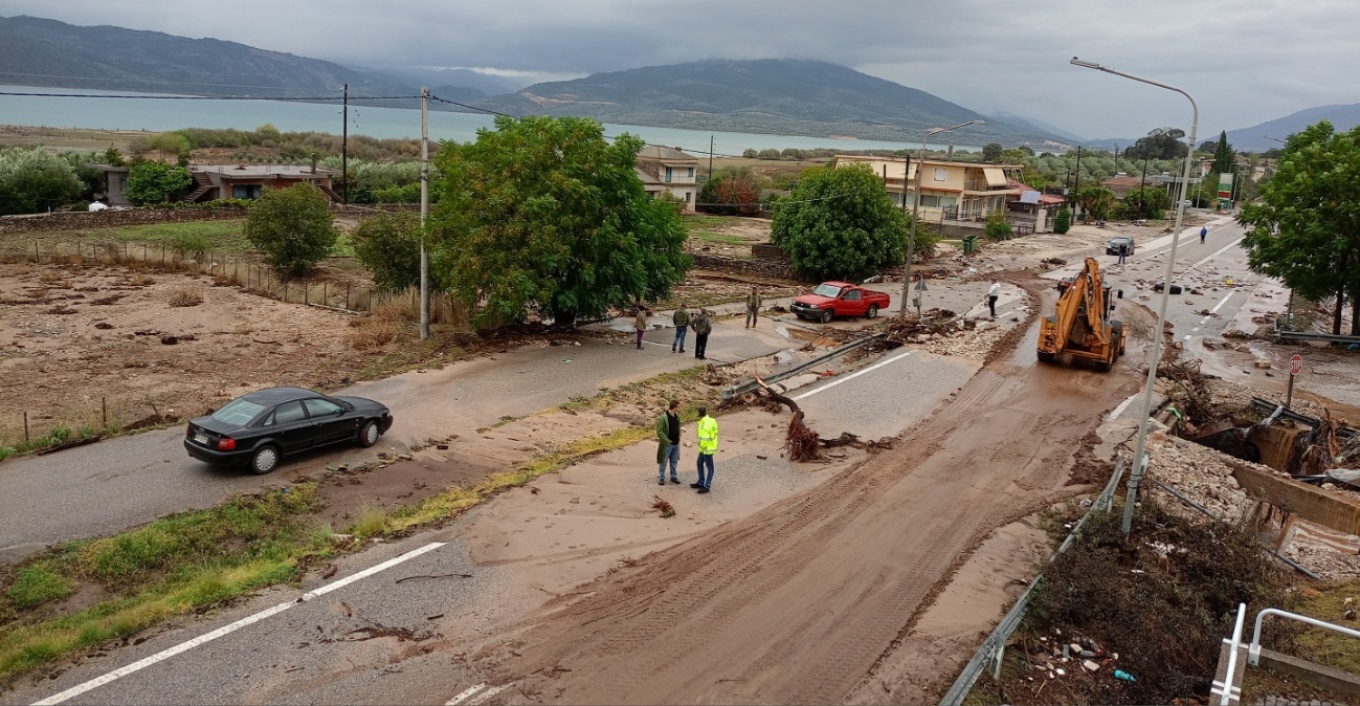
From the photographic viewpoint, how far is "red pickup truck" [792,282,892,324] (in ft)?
114

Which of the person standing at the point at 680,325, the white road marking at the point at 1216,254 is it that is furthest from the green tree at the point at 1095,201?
the person standing at the point at 680,325

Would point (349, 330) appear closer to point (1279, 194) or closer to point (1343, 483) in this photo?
point (1343, 483)

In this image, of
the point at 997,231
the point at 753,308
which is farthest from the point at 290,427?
the point at 997,231

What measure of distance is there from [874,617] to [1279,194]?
31.1 metres

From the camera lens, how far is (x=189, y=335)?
26734mm

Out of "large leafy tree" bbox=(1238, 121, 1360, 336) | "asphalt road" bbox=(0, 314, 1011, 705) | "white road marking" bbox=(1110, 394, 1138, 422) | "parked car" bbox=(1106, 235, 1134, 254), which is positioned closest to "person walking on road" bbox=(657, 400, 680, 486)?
"asphalt road" bbox=(0, 314, 1011, 705)

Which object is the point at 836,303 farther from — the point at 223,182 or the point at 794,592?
the point at 223,182

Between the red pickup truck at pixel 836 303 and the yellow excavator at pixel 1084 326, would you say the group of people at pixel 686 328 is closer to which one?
the red pickup truck at pixel 836 303

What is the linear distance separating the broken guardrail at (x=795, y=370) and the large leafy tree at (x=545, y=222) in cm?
567

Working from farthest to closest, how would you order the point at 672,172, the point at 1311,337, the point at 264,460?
the point at 672,172 → the point at 1311,337 → the point at 264,460

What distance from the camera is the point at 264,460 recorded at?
1580cm

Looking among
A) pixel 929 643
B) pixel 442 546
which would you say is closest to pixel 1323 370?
pixel 929 643

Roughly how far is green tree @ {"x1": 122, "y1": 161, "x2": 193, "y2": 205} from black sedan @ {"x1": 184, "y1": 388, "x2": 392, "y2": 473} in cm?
5658

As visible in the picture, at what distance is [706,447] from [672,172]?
216 feet
